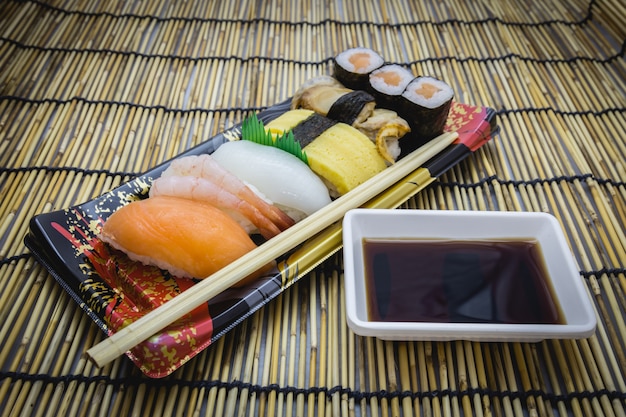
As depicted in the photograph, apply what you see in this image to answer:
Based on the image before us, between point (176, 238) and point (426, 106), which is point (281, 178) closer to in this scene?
point (176, 238)

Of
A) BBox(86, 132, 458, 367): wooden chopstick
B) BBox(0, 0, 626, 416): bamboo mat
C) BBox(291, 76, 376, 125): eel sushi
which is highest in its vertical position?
BBox(291, 76, 376, 125): eel sushi

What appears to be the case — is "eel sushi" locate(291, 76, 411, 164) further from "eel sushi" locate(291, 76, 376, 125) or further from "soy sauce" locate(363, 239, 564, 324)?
"soy sauce" locate(363, 239, 564, 324)

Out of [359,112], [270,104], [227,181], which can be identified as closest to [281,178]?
[227,181]

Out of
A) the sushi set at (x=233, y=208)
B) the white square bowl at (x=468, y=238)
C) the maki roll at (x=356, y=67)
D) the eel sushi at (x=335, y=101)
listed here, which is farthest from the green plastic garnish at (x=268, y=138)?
the maki roll at (x=356, y=67)

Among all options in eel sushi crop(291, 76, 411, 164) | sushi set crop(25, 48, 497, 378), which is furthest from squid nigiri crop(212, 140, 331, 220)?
eel sushi crop(291, 76, 411, 164)

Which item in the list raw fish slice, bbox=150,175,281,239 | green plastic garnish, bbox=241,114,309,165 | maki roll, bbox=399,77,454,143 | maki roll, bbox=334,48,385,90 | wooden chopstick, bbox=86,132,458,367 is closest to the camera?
wooden chopstick, bbox=86,132,458,367

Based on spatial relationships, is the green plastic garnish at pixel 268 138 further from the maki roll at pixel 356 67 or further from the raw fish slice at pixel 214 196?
the maki roll at pixel 356 67
